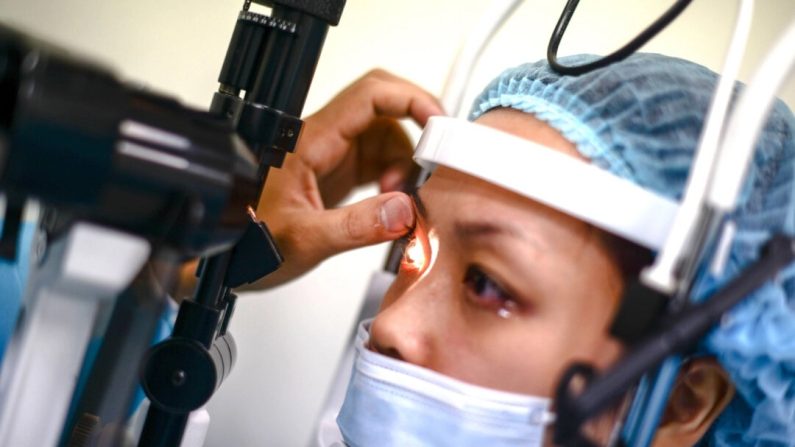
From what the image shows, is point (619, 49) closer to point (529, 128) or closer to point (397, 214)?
point (529, 128)

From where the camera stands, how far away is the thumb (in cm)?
97

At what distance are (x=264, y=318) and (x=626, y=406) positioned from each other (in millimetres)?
858

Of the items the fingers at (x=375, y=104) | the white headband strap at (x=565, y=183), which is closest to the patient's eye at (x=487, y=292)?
the white headband strap at (x=565, y=183)

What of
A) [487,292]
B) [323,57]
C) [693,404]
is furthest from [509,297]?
[323,57]

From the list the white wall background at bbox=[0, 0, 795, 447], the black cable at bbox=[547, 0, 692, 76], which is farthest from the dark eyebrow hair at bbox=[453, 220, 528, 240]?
the white wall background at bbox=[0, 0, 795, 447]

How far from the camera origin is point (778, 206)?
0.80 m

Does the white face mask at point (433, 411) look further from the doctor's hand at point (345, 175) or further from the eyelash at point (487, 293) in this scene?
the doctor's hand at point (345, 175)

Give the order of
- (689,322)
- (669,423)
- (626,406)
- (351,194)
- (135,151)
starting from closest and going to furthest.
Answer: (135,151) → (689,322) → (626,406) → (669,423) → (351,194)

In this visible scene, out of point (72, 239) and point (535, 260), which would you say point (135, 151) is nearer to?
point (72, 239)

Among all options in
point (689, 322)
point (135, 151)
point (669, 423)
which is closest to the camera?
point (135, 151)

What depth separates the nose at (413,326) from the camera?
0.87m

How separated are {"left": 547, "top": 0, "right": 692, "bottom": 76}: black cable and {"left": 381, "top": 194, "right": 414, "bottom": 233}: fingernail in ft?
0.79

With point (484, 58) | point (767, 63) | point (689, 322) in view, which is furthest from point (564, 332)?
point (484, 58)

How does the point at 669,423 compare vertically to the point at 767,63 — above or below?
below
